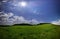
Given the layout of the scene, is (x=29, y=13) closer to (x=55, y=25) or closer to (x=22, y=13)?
Result: (x=22, y=13)

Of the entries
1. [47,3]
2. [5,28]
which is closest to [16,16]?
[5,28]

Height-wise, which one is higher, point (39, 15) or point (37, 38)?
point (39, 15)

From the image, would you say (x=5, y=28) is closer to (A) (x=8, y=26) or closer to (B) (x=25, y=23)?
(A) (x=8, y=26)

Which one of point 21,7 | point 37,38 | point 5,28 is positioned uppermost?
point 21,7

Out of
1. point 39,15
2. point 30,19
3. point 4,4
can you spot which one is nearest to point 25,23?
point 30,19

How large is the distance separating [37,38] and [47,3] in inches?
22.5

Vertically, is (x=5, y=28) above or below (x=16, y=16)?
below

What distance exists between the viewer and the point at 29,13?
2.17 metres

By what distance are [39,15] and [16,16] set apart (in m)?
0.36

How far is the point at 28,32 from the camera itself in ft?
7.00

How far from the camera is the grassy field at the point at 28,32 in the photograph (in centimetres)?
212

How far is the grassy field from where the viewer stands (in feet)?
6.95

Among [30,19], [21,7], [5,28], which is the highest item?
[21,7]

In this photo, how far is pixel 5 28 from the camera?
214 centimetres
